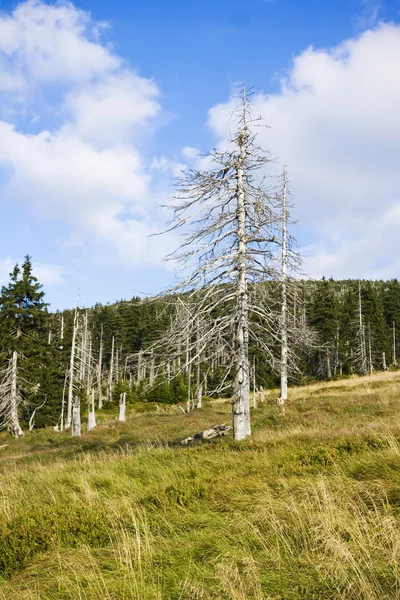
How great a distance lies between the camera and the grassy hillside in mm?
3398

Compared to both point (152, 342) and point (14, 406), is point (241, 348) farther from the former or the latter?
point (14, 406)

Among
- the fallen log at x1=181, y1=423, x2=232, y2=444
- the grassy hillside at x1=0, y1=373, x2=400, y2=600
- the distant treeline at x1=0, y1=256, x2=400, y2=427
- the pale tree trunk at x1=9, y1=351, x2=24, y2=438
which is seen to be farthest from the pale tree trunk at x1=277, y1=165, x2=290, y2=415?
the pale tree trunk at x1=9, y1=351, x2=24, y2=438

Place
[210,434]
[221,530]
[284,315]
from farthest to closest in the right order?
[210,434] < [284,315] < [221,530]

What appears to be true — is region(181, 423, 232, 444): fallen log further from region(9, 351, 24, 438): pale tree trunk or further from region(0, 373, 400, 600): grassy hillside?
region(9, 351, 24, 438): pale tree trunk

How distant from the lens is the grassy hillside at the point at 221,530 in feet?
11.1

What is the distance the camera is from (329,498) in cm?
469

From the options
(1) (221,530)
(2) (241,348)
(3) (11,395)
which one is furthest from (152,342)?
(3) (11,395)

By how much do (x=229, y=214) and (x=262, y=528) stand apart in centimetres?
883

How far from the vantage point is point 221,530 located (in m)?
4.55

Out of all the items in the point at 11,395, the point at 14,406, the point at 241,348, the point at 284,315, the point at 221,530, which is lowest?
the point at 14,406

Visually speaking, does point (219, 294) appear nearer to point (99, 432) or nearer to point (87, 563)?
point (87, 563)

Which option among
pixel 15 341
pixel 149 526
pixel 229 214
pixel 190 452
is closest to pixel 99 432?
pixel 15 341

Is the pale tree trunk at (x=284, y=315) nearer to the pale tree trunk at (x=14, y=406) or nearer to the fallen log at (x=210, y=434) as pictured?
the fallen log at (x=210, y=434)

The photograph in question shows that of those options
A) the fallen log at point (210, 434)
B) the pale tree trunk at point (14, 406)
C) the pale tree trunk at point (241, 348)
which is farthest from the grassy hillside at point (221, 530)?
the pale tree trunk at point (14, 406)
